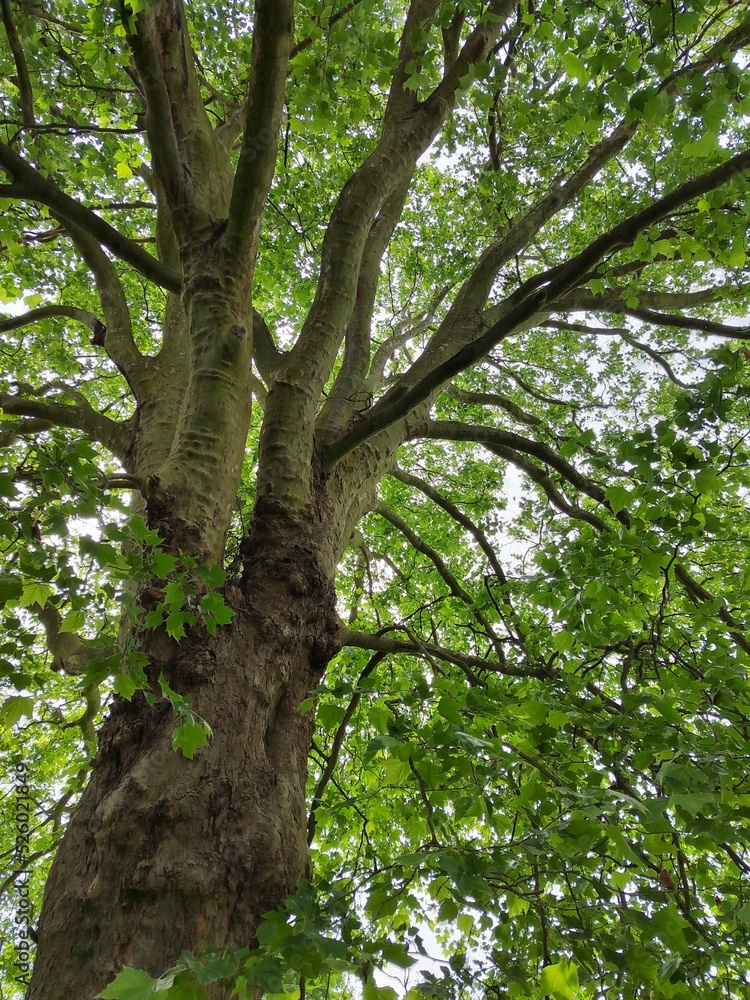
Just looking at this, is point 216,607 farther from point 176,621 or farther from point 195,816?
point 195,816

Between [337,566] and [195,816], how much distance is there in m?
2.00

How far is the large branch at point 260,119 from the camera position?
2.71 metres

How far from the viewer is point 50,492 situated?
1530 millimetres

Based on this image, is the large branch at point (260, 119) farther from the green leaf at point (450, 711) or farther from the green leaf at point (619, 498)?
the green leaf at point (450, 711)

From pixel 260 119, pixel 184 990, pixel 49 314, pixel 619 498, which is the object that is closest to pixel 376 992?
pixel 184 990

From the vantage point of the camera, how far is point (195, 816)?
1757 millimetres

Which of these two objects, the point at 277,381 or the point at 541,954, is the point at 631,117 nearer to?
the point at 277,381

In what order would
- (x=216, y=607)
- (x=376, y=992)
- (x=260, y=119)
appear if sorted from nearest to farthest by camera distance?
(x=376, y=992)
(x=216, y=607)
(x=260, y=119)

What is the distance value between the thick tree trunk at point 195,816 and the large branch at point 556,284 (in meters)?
1.04

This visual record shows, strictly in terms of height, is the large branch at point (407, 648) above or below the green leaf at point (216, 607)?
above

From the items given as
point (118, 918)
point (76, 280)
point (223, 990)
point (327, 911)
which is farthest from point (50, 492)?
point (76, 280)

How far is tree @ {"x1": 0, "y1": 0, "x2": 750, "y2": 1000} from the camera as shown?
4.92 feet

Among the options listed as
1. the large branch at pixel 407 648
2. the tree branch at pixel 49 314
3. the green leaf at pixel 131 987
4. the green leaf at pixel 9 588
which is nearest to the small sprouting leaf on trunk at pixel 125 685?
the green leaf at pixel 9 588

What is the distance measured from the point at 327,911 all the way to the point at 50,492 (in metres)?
1.35
